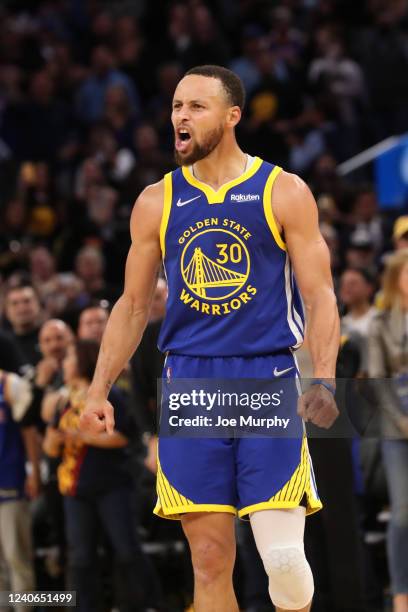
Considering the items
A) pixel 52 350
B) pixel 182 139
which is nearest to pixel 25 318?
pixel 52 350

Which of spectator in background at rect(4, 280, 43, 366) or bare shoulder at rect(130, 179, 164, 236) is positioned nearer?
bare shoulder at rect(130, 179, 164, 236)

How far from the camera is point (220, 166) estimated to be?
5.27 meters

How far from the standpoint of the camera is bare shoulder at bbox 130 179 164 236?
5250mm

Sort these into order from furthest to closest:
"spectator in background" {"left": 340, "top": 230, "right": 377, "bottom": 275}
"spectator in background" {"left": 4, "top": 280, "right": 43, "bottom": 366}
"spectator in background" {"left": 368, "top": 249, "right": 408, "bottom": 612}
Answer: "spectator in background" {"left": 340, "top": 230, "right": 377, "bottom": 275} → "spectator in background" {"left": 4, "top": 280, "right": 43, "bottom": 366} → "spectator in background" {"left": 368, "top": 249, "right": 408, "bottom": 612}

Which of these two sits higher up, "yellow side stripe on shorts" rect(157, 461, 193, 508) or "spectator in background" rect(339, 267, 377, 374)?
"spectator in background" rect(339, 267, 377, 374)

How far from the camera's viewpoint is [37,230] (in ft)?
41.7

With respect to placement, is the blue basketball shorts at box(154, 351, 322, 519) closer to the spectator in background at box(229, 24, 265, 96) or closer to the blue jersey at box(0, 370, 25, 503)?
the blue jersey at box(0, 370, 25, 503)

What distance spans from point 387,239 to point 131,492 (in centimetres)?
452

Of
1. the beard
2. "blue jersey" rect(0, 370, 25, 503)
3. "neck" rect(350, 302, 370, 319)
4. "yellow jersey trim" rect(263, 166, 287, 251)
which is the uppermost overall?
"neck" rect(350, 302, 370, 319)

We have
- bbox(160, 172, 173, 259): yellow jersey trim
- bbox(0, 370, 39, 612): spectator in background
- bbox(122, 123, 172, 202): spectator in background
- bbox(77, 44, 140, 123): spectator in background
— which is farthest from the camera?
bbox(77, 44, 140, 123): spectator in background

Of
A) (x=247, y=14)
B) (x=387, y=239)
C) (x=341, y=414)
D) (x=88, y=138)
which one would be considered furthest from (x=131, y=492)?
(x=247, y=14)

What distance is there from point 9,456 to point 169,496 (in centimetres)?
339

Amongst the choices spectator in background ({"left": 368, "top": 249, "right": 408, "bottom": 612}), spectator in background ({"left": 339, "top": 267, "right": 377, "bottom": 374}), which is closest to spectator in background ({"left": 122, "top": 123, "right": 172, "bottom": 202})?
spectator in background ({"left": 339, "top": 267, "right": 377, "bottom": 374})

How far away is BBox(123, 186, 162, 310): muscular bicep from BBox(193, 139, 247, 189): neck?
0.64ft
